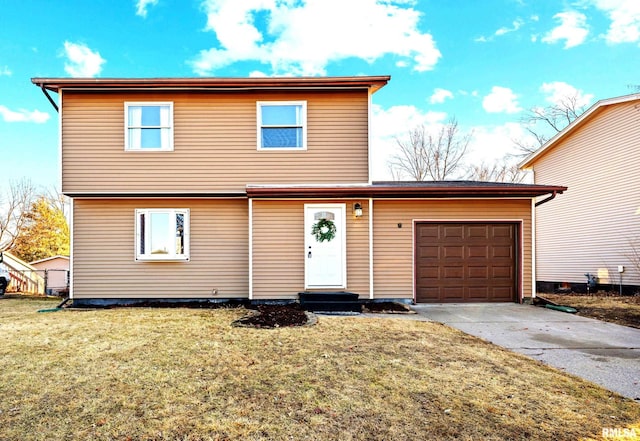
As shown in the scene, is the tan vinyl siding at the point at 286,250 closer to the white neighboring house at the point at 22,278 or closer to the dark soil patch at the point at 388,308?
the dark soil patch at the point at 388,308

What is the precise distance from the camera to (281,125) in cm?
919

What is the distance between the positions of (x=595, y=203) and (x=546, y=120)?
42.2 ft

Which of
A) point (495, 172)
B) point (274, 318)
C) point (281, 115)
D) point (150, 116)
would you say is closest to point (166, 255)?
point (150, 116)

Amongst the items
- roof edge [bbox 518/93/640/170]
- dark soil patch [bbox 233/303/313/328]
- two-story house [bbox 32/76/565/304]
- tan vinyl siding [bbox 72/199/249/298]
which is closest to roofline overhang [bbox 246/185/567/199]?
two-story house [bbox 32/76/565/304]

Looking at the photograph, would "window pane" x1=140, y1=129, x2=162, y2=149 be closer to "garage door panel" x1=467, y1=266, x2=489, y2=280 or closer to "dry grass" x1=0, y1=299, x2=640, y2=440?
"dry grass" x1=0, y1=299, x2=640, y2=440

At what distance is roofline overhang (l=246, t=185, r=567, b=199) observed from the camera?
8406 mm

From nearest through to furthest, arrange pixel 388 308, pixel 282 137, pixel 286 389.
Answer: pixel 286 389 → pixel 388 308 → pixel 282 137

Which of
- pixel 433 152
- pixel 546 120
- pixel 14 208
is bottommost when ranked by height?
pixel 14 208

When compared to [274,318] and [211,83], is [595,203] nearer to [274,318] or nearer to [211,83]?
[274,318]

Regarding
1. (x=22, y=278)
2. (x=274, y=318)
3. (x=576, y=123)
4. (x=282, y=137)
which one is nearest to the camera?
(x=274, y=318)

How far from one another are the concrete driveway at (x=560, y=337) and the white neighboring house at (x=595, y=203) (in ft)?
19.6

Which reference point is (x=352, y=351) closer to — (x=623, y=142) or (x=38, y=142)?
(x=623, y=142)

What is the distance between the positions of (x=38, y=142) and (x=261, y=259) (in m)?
24.4

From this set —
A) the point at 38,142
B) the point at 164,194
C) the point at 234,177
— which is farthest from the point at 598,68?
the point at 38,142
